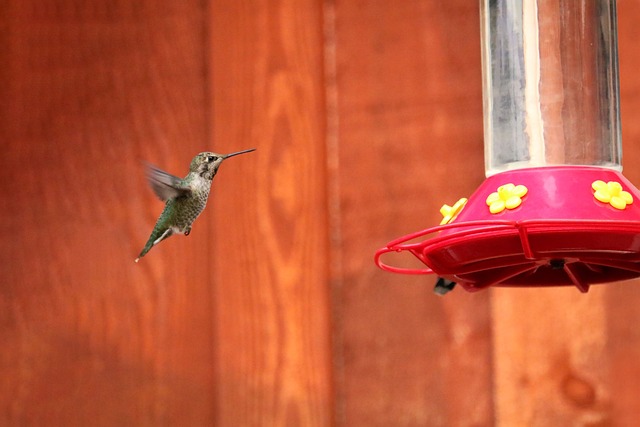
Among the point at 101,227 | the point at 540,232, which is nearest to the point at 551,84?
the point at 540,232

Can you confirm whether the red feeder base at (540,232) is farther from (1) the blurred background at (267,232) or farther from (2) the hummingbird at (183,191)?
(2) the hummingbird at (183,191)

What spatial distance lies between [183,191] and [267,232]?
0.34m

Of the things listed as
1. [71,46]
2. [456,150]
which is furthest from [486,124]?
[71,46]

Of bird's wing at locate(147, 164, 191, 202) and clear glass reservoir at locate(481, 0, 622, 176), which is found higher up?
clear glass reservoir at locate(481, 0, 622, 176)

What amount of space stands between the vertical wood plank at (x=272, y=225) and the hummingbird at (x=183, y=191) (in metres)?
0.23

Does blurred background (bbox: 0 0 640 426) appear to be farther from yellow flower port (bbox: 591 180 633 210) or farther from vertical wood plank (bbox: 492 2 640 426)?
yellow flower port (bbox: 591 180 633 210)

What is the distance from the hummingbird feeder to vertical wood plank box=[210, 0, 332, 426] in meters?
0.40

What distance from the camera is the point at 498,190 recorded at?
11.5ft

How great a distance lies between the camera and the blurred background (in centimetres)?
405

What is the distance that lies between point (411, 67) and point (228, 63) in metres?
0.41

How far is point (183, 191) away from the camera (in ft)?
12.8

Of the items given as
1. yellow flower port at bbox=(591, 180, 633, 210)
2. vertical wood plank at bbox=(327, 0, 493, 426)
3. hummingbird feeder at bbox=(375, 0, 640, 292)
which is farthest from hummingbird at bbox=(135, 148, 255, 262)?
yellow flower port at bbox=(591, 180, 633, 210)

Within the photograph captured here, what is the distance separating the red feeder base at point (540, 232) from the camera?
3.31m

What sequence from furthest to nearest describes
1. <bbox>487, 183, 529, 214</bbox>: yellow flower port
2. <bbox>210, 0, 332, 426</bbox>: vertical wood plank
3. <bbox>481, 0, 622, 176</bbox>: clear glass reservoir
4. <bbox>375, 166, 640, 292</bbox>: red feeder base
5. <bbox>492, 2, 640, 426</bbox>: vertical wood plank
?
<bbox>210, 0, 332, 426</bbox>: vertical wood plank
<bbox>492, 2, 640, 426</bbox>: vertical wood plank
<bbox>481, 0, 622, 176</bbox>: clear glass reservoir
<bbox>487, 183, 529, 214</bbox>: yellow flower port
<bbox>375, 166, 640, 292</bbox>: red feeder base
